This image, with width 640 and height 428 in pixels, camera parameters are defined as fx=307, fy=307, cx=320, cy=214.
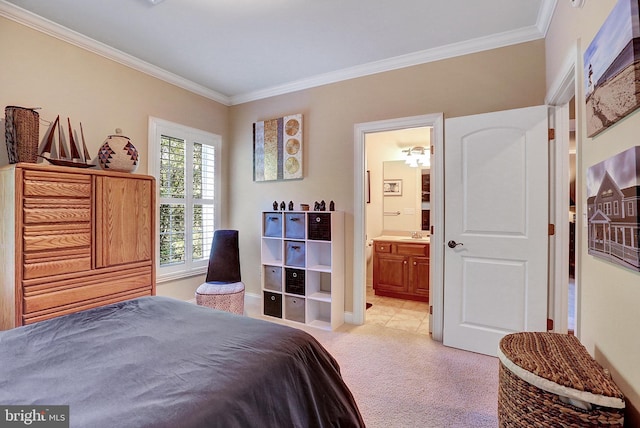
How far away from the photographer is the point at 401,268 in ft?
14.1

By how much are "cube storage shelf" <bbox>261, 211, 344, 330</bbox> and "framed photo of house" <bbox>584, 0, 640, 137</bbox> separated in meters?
2.17

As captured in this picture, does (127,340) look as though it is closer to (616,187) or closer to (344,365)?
(344,365)

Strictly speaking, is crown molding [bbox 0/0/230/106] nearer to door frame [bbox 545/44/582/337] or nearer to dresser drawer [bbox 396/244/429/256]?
dresser drawer [bbox 396/244/429/256]

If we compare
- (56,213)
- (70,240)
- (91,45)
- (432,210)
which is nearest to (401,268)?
(432,210)

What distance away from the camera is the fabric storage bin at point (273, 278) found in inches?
137

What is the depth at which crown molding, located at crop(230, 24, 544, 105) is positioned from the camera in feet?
8.43

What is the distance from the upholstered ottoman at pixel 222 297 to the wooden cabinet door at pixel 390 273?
2075 millimetres

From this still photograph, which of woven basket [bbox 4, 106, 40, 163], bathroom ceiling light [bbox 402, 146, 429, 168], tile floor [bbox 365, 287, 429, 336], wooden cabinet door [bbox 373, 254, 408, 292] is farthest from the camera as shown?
bathroom ceiling light [bbox 402, 146, 429, 168]

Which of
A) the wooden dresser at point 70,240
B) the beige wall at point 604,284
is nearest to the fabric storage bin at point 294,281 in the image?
the wooden dresser at point 70,240

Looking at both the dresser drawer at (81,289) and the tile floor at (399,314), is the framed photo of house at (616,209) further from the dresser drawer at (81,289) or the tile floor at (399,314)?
the dresser drawer at (81,289)

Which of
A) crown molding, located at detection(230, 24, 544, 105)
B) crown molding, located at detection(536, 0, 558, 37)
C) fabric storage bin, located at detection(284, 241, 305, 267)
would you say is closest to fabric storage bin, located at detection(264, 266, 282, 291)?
fabric storage bin, located at detection(284, 241, 305, 267)

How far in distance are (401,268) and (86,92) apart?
4.03 meters

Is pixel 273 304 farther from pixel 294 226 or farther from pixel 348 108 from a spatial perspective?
pixel 348 108

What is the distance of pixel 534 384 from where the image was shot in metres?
1.18
